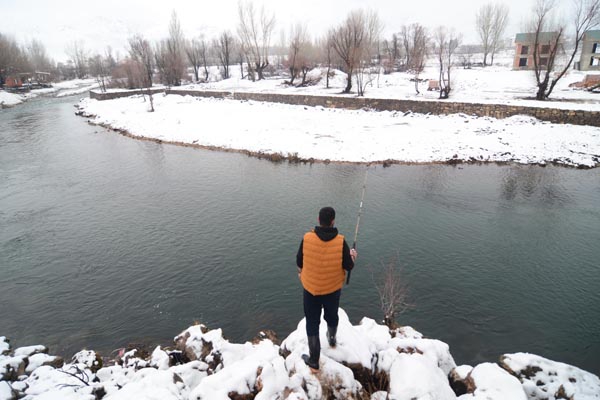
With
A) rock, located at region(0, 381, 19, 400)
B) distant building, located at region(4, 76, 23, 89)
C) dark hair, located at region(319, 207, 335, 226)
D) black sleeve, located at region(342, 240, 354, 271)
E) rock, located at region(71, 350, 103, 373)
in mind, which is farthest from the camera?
distant building, located at region(4, 76, 23, 89)

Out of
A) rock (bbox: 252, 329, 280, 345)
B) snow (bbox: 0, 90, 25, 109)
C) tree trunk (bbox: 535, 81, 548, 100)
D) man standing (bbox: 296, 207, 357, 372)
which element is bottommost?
rock (bbox: 252, 329, 280, 345)

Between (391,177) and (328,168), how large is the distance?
423 cm

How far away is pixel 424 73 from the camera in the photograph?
2312 inches

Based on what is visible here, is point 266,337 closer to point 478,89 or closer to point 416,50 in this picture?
point 478,89

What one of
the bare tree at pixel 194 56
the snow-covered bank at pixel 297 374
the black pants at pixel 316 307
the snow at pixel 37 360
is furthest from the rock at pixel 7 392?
the bare tree at pixel 194 56

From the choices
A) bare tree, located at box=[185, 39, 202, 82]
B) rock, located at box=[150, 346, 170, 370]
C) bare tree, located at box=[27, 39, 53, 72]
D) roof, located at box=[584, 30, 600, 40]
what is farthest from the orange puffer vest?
bare tree, located at box=[27, 39, 53, 72]

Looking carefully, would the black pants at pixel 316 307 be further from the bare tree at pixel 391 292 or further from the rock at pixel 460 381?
the bare tree at pixel 391 292

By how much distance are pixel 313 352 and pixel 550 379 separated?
472 cm

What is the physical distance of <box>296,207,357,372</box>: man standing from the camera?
18.0 ft

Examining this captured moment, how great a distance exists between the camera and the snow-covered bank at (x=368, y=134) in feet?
78.6

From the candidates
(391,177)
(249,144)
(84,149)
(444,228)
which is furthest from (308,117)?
(444,228)

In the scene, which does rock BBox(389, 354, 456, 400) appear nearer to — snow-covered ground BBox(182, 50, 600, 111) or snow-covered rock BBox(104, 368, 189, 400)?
snow-covered rock BBox(104, 368, 189, 400)

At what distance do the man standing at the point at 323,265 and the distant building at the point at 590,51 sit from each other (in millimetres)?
69834

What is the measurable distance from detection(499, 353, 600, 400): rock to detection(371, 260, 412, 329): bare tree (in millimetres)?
2795
